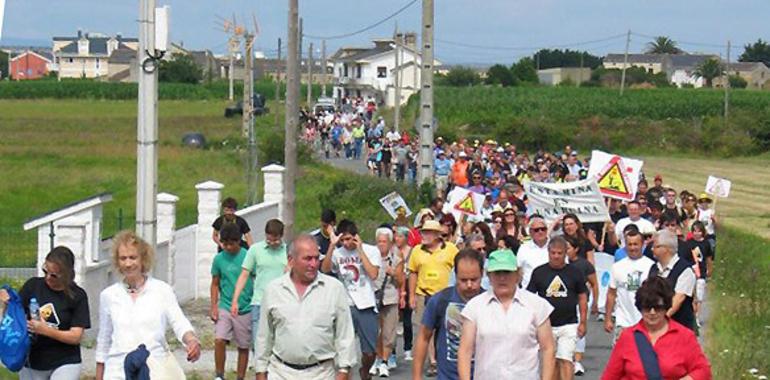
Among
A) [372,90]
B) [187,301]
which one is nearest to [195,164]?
[187,301]

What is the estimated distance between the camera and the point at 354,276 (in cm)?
1348

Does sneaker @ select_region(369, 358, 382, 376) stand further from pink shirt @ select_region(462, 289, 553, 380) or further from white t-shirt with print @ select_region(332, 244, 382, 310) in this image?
pink shirt @ select_region(462, 289, 553, 380)

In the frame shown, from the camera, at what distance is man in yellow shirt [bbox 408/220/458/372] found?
14.2 metres

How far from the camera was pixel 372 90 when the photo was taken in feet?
506

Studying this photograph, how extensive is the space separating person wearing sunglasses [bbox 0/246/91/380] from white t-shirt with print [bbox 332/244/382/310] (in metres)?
4.27

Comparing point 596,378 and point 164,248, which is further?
point 164,248

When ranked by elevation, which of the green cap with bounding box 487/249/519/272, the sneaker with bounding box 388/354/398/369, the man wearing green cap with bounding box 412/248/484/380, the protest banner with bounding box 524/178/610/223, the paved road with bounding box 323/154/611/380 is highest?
the green cap with bounding box 487/249/519/272

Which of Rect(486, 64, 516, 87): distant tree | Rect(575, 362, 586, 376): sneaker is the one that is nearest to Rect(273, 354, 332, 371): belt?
Rect(575, 362, 586, 376): sneaker

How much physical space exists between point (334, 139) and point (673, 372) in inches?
2004

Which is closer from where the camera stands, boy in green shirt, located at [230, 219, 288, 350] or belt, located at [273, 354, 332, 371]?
belt, located at [273, 354, 332, 371]

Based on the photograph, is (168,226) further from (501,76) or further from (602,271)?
(501,76)

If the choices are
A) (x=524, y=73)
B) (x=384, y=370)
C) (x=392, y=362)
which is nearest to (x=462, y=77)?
(x=524, y=73)

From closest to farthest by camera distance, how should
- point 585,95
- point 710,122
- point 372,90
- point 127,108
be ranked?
point 710,122, point 585,95, point 127,108, point 372,90

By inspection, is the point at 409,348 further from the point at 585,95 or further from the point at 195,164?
the point at 585,95
